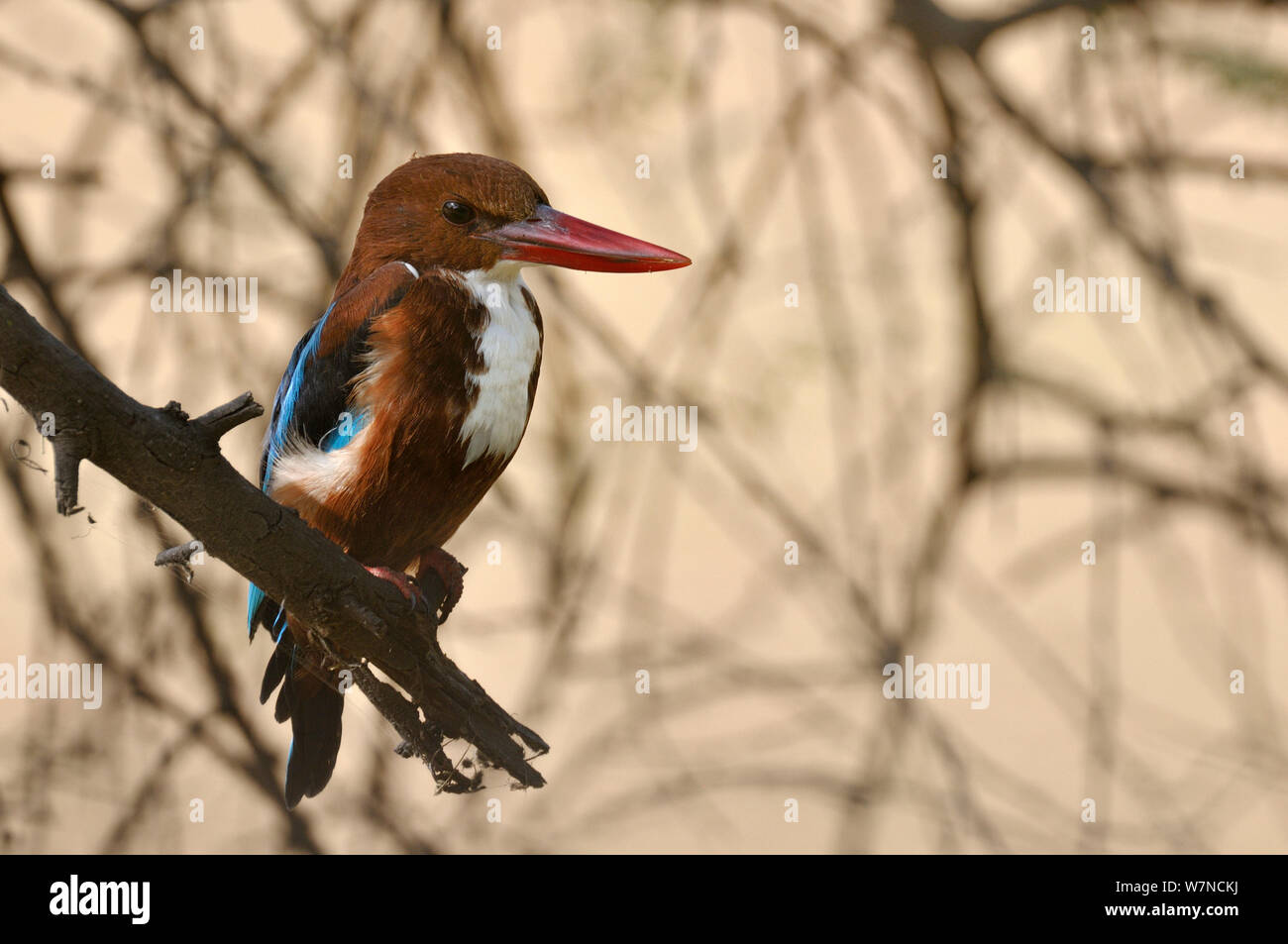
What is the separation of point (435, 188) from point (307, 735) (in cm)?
54

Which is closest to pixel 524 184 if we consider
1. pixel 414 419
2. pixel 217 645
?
pixel 414 419

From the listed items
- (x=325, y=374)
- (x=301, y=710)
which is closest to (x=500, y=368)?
(x=325, y=374)

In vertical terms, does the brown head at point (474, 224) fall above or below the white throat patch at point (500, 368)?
above

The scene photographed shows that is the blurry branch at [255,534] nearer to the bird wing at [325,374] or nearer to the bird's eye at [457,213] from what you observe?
the bird wing at [325,374]

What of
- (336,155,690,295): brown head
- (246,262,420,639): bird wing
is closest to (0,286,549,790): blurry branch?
(246,262,420,639): bird wing

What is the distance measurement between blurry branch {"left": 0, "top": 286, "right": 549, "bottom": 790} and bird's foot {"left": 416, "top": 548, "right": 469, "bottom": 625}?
0.04ft

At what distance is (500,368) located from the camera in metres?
0.93

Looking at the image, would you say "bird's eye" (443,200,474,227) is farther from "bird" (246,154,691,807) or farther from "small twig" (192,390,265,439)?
"small twig" (192,390,265,439)

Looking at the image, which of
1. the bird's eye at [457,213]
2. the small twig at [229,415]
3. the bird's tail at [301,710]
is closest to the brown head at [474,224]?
the bird's eye at [457,213]

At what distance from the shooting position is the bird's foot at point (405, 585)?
927 millimetres

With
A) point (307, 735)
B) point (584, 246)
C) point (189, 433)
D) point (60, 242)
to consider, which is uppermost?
point (60, 242)

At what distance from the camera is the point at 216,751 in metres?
2.33

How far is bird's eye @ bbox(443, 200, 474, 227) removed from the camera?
94 centimetres

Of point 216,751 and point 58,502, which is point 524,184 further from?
point 216,751
